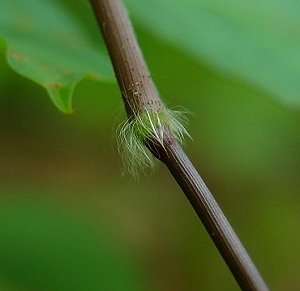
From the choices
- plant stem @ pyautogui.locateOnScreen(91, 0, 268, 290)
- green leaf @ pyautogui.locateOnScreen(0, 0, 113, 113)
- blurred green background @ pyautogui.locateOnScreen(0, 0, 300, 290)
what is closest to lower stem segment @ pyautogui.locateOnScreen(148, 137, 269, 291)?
plant stem @ pyautogui.locateOnScreen(91, 0, 268, 290)

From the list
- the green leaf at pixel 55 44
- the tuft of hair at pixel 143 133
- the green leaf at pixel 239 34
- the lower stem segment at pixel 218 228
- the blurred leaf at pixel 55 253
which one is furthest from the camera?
the blurred leaf at pixel 55 253

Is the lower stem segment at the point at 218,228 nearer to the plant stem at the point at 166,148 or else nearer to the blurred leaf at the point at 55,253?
the plant stem at the point at 166,148

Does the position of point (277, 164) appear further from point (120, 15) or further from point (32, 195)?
point (120, 15)

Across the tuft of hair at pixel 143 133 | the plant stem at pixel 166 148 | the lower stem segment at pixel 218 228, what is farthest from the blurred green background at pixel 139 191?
the lower stem segment at pixel 218 228

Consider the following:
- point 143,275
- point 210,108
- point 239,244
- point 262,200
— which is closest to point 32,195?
point 143,275

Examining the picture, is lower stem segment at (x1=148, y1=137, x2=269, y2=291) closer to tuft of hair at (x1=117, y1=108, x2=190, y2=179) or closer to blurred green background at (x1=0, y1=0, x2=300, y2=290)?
tuft of hair at (x1=117, y1=108, x2=190, y2=179)

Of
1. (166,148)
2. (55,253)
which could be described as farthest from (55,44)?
(166,148)
